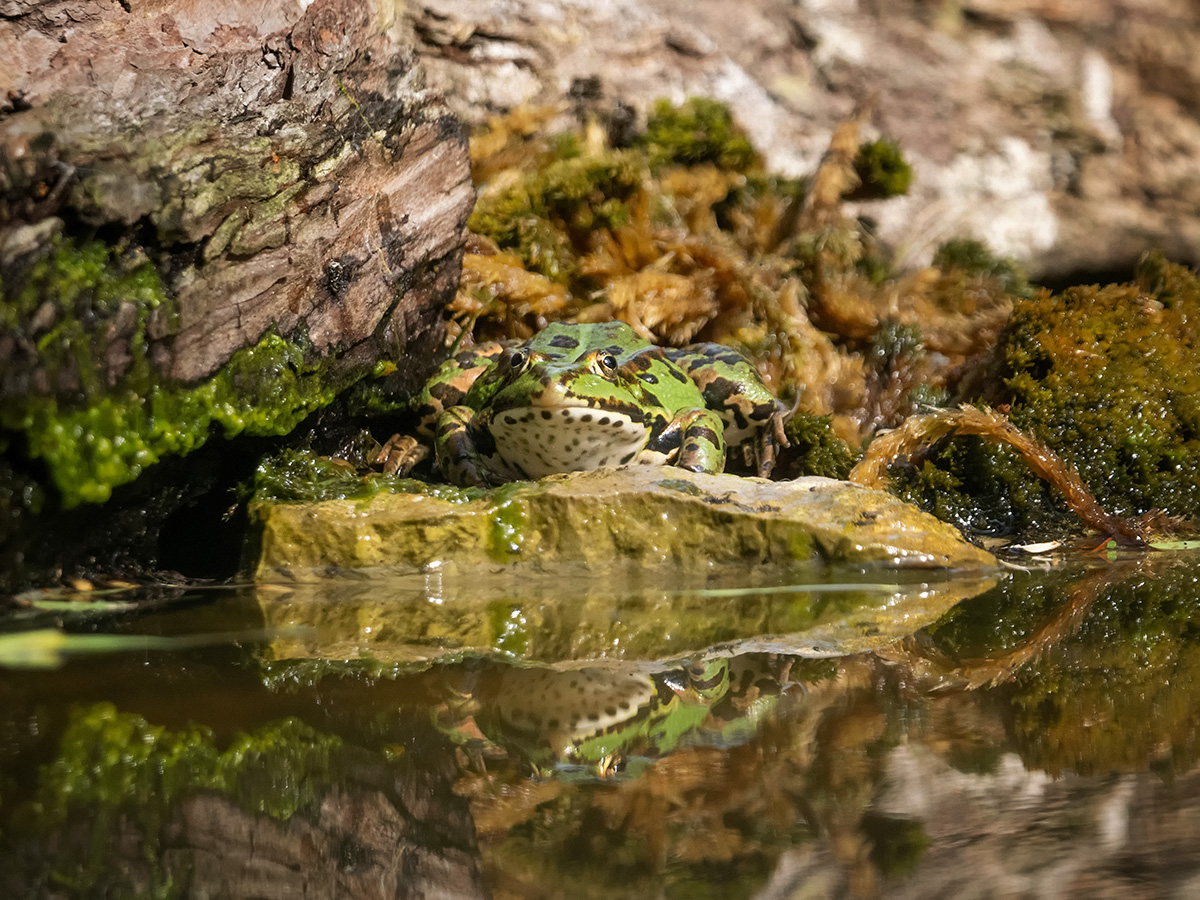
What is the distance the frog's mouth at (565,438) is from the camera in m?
4.49

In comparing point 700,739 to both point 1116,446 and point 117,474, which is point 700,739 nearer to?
point 117,474

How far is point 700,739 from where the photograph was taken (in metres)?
1.81

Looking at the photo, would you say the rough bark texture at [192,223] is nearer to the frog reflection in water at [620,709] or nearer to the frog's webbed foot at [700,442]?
the frog's webbed foot at [700,442]

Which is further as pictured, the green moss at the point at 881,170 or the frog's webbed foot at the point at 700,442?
the green moss at the point at 881,170

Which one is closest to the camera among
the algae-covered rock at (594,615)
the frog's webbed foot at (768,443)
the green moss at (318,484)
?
the algae-covered rock at (594,615)

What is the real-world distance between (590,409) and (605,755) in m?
2.82

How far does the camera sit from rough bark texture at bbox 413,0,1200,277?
858 cm

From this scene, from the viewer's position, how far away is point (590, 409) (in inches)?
175

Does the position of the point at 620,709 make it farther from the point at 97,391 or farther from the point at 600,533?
the point at 97,391

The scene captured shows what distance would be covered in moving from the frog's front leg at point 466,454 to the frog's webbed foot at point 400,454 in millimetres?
285

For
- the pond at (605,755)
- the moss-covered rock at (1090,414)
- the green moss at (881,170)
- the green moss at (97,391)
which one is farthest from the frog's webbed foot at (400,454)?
the green moss at (881,170)

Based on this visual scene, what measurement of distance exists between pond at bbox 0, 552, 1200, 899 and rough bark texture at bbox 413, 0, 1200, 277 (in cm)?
666

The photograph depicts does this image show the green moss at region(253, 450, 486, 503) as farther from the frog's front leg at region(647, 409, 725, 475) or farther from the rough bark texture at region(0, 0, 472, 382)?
the frog's front leg at region(647, 409, 725, 475)

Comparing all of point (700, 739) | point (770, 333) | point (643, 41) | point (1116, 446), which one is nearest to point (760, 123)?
point (643, 41)
